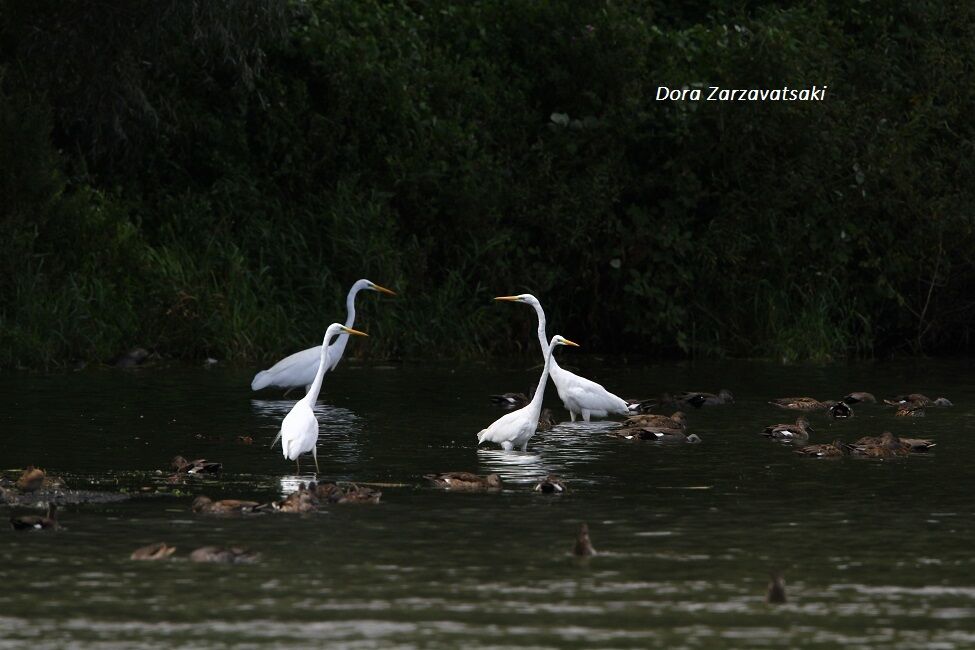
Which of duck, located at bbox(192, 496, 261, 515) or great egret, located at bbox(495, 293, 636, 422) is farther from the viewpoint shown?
great egret, located at bbox(495, 293, 636, 422)

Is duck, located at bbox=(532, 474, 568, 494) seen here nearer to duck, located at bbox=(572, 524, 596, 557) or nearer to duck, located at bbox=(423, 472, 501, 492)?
duck, located at bbox=(423, 472, 501, 492)

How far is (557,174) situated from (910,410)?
1172 centimetres

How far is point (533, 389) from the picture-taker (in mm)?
21234

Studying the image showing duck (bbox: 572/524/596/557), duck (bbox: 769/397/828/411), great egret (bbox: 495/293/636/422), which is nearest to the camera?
duck (bbox: 572/524/596/557)

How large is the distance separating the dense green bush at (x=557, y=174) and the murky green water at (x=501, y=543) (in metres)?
9.47

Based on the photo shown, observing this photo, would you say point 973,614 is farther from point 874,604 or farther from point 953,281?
point 953,281

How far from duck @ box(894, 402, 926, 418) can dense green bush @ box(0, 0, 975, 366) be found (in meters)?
8.40

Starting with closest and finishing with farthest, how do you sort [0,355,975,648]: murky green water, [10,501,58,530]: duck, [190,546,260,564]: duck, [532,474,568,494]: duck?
[0,355,975,648]: murky green water
[190,546,260,564]: duck
[10,501,58,530]: duck
[532,474,568,494]: duck

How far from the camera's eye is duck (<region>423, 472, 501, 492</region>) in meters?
13.4

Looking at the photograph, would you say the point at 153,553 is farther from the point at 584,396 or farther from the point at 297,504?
the point at 584,396

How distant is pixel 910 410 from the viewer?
63.8 feet

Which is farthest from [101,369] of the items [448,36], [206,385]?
[448,36]

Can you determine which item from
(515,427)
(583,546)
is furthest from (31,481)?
(515,427)

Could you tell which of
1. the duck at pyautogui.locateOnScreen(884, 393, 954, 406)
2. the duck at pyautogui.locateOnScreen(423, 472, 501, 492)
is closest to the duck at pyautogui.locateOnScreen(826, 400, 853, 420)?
the duck at pyautogui.locateOnScreen(884, 393, 954, 406)
